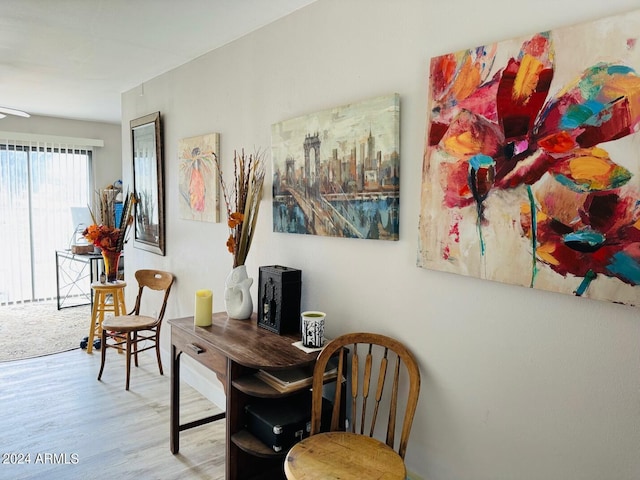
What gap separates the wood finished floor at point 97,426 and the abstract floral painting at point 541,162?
1.76 m

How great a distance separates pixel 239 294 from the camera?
8.00ft

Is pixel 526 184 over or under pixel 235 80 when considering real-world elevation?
under

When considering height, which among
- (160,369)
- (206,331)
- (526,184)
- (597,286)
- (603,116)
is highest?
(603,116)

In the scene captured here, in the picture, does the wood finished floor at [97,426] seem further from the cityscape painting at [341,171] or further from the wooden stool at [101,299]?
the cityscape painting at [341,171]

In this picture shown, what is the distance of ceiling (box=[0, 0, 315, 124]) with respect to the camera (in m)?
2.25

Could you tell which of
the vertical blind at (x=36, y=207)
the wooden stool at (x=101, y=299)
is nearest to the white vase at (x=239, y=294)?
the wooden stool at (x=101, y=299)

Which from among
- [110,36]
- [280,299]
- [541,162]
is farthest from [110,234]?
[541,162]

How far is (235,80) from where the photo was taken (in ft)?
8.90

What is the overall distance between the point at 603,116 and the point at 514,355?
751 mm

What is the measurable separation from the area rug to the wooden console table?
102 inches

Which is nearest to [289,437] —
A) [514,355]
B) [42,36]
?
[514,355]

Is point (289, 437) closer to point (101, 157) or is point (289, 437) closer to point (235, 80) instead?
point (235, 80)

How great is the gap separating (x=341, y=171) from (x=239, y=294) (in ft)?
3.00

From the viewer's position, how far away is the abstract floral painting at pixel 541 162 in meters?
1.17
